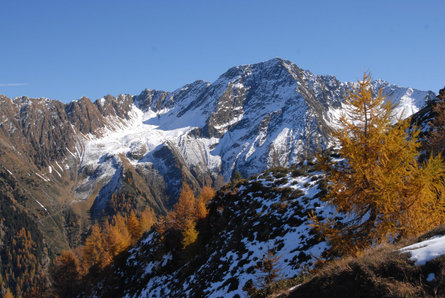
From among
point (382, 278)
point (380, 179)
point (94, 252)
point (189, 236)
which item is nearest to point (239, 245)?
point (189, 236)

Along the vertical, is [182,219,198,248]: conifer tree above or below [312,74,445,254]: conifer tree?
below

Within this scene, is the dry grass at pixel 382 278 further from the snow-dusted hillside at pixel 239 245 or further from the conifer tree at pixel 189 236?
the conifer tree at pixel 189 236

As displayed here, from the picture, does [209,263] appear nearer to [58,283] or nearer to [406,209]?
[406,209]

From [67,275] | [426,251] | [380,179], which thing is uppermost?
[380,179]

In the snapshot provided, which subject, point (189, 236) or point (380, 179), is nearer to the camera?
point (380, 179)

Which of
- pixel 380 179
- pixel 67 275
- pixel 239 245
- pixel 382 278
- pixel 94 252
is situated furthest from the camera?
pixel 94 252

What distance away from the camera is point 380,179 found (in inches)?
511

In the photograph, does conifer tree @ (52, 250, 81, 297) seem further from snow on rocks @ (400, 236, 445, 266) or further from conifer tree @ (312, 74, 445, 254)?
snow on rocks @ (400, 236, 445, 266)

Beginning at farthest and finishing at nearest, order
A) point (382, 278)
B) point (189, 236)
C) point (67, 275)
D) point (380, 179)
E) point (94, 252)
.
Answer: point (94, 252) → point (67, 275) → point (189, 236) → point (380, 179) → point (382, 278)

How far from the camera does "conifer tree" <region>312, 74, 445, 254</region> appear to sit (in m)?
12.7

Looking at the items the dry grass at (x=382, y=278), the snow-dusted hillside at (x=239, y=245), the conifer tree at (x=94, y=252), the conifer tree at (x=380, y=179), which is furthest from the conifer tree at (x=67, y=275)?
the dry grass at (x=382, y=278)

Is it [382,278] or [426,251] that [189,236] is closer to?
[382,278]

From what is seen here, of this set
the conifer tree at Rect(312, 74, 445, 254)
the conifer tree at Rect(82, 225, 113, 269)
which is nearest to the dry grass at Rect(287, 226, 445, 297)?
the conifer tree at Rect(312, 74, 445, 254)

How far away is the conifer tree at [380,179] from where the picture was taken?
1269cm
